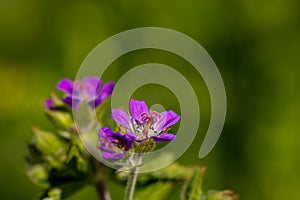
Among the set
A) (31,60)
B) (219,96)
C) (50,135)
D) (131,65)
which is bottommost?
(50,135)

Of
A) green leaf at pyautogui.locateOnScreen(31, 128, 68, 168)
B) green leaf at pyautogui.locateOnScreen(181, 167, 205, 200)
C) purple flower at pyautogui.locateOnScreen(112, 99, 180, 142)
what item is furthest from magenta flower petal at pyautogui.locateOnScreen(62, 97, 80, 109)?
green leaf at pyautogui.locateOnScreen(181, 167, 205, 200)

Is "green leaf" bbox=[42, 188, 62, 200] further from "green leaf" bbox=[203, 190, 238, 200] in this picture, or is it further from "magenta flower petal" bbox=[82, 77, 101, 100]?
"green leaf" bbox=[203, 190, 238, 200]

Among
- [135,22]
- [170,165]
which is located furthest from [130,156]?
[135,22]

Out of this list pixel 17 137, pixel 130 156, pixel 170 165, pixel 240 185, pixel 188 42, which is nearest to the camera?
pixel 130 156

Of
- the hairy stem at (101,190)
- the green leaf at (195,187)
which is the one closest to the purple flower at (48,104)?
the hairy stem at (101,190)

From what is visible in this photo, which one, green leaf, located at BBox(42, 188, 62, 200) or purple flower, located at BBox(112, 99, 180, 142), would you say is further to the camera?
green leaf, located at BBox(42, 188, 62, 200)

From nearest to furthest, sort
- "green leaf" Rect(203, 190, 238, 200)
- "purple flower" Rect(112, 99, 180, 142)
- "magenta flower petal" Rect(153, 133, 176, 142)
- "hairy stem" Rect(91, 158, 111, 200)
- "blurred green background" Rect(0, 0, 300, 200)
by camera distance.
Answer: "magenta flower petal" Rect(153, 133, 176, 142) < "purple flower" Rect(112, 99, 180, 142) < "green leaf" Rect(203, 190, 238, 200) < "hairy stem" Rect(91, 158, 111, 200) < "blurred green background" Rect(0, 0, 300, 200)

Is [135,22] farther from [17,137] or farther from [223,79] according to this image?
[17,137]
